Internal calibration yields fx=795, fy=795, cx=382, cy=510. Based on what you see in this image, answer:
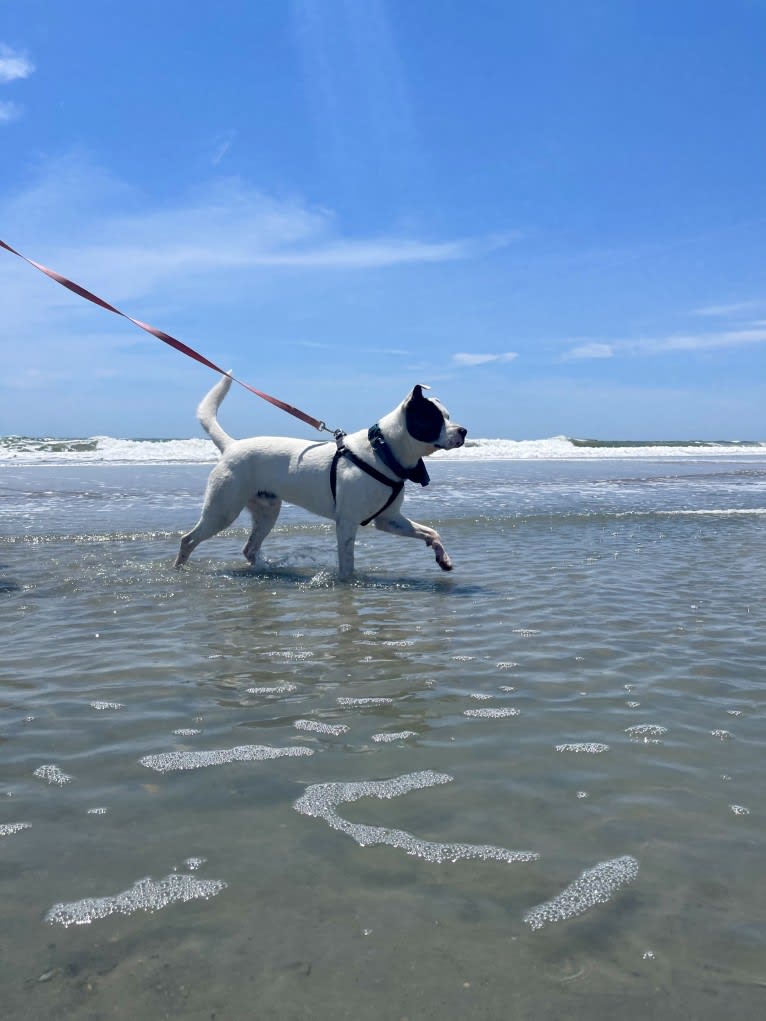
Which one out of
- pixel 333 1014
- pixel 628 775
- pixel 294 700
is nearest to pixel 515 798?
pixel 628 775

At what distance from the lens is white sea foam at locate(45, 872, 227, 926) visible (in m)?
1.94

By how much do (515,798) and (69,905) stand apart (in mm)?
1344

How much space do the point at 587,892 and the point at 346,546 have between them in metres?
5.06

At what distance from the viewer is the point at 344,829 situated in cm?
237

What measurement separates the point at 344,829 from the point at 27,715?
1697 mm

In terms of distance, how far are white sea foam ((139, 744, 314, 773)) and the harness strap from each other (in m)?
4.04

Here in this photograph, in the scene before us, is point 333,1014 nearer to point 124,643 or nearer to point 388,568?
point 124,643

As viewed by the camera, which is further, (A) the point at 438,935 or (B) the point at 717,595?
(B) the point at 717,595

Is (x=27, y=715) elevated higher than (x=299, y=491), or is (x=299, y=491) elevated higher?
(x=299, y=491)

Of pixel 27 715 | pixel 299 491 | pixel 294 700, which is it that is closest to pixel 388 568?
pixel 299 491

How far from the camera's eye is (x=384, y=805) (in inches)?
99.3

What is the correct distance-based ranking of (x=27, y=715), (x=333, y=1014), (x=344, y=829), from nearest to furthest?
1. (x=333, y=1014)
2. (x=344, y=829)
3. (x=27, y=715)

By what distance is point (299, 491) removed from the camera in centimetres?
728

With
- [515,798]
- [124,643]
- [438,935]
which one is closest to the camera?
[438,935]
